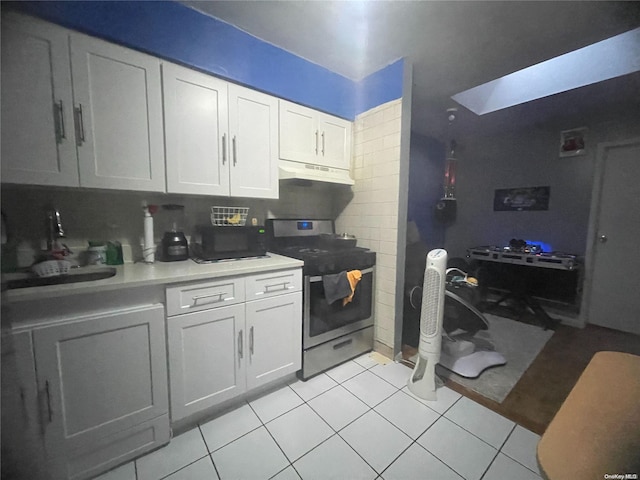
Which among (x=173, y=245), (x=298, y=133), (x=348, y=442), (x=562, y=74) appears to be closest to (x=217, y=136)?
(x=298, y=133)

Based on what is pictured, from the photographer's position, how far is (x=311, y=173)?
1987 mm

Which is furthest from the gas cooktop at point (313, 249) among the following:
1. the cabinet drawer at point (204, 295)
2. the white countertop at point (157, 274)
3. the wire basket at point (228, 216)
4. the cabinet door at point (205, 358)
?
the cabinet door at point (205, 358)

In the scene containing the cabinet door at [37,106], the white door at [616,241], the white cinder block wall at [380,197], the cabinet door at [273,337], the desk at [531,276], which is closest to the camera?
the cabinet door at [37,106]

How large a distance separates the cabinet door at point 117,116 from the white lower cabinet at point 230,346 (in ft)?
2.35

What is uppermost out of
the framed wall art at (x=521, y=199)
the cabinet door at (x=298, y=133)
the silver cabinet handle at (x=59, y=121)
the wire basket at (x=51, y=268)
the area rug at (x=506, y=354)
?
the cabinet door at (x=298, y=133)

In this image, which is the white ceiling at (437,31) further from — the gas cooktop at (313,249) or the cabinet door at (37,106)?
the gas cooktop at (313,249)

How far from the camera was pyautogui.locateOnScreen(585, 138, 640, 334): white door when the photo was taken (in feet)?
8.53

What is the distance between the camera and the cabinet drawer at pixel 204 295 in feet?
4.24

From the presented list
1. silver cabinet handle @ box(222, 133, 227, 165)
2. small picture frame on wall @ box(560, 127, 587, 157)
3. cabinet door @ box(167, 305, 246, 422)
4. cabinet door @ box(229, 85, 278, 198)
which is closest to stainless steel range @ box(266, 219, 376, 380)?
cabinet door @ box(229, 85, 278, 198)

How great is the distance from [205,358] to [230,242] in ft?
2.46

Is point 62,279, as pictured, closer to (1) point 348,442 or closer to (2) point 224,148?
(2) point 224,148

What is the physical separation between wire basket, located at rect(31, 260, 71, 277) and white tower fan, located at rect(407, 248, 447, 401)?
6.83ft

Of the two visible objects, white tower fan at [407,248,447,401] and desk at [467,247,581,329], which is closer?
white tower fan at [407,248,447,401]

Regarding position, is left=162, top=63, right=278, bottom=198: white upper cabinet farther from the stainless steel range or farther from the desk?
the desk
